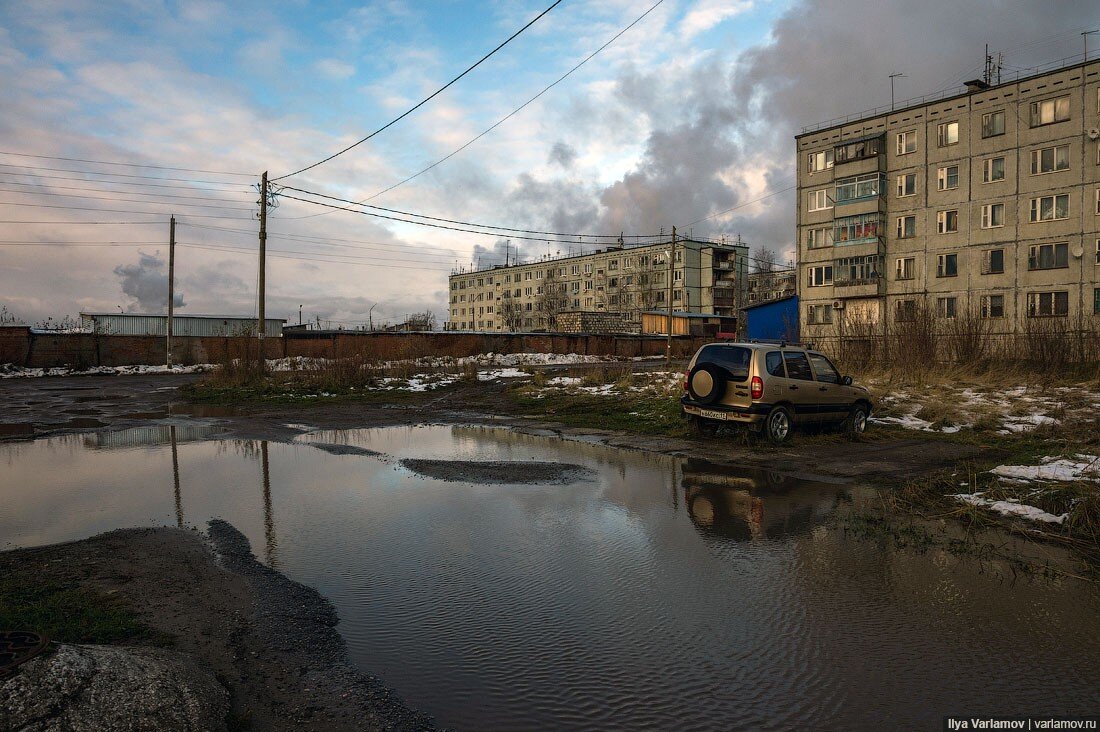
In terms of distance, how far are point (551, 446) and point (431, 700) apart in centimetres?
874

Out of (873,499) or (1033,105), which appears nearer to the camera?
(873,499)

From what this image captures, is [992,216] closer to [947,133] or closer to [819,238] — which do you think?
[947,133]

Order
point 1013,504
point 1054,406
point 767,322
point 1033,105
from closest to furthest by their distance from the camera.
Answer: point 1013,504 → point 1054,406 → point 1033,105 → point 767,322

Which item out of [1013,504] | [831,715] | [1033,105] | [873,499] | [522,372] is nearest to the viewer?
[831,715]

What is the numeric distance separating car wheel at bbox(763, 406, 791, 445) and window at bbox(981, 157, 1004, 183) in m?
43.1

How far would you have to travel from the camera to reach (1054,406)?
16281 mm

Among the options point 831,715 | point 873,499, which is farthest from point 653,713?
point 873,499

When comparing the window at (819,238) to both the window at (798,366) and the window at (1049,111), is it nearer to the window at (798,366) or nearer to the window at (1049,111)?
the window at (1049,111)

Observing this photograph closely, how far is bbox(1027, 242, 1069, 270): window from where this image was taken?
136 feet

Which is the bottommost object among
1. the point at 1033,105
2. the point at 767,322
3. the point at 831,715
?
the point at 831,715

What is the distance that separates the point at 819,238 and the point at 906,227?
253 inches

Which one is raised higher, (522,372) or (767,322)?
(767,322)

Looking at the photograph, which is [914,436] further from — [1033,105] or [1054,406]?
[1033,105]

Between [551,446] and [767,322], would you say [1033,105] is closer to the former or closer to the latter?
[767,322]
